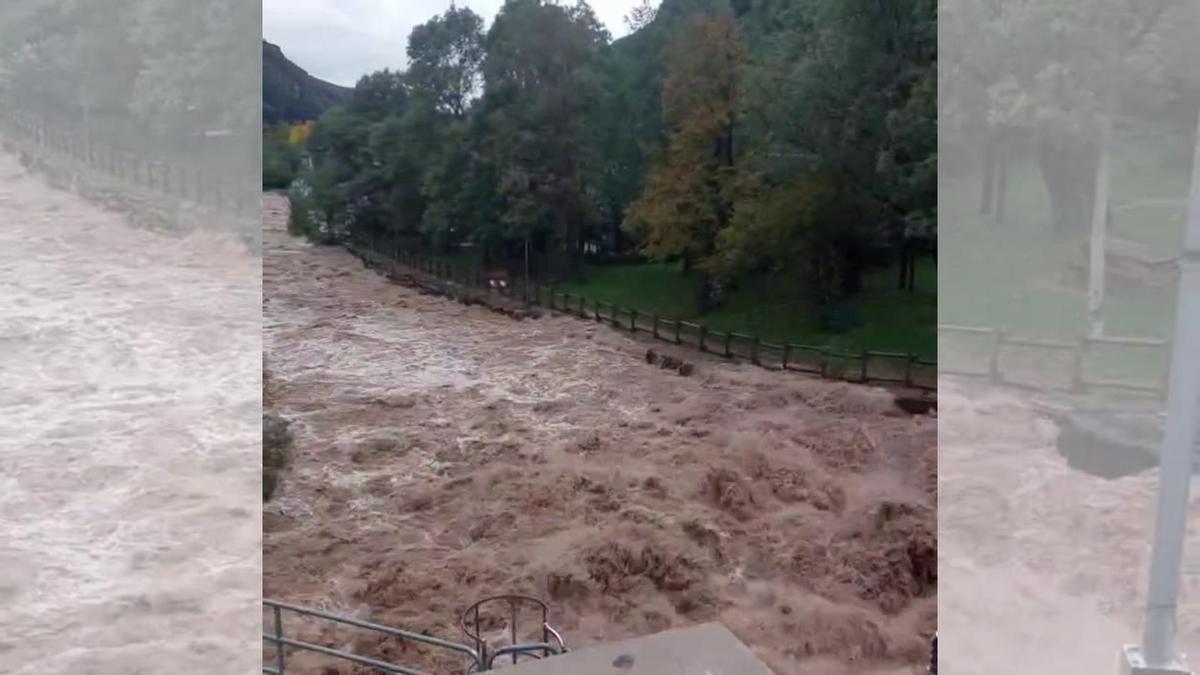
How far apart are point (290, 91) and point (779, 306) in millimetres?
1676

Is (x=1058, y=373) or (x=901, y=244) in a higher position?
(x=901, y=244)

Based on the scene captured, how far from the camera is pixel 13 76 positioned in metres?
1.84

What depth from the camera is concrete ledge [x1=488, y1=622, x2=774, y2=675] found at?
6.81ft

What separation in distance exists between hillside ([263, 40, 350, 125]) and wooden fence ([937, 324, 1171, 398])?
1.78 meters

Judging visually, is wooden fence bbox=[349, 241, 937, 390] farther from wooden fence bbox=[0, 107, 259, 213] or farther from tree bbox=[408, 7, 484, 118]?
wooden fence bbox=[0, 107, 259, 213]

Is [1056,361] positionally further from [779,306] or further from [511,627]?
[511,627]

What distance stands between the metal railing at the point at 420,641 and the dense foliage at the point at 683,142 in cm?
109

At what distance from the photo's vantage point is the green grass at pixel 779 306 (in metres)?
3.18

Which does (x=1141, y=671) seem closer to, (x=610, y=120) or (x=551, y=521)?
(x=551, y=521)

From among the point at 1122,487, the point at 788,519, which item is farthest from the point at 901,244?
the point at 1122,487

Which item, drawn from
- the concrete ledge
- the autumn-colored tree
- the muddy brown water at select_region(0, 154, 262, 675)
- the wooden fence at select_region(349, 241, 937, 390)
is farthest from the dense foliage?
the concrete ledge

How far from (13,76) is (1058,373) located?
88.2 inches

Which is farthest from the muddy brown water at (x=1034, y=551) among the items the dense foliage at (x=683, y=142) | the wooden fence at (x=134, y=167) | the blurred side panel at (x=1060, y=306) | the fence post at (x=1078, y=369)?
the wooden fence at (x=134, y=167)

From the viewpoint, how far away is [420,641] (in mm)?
2830
